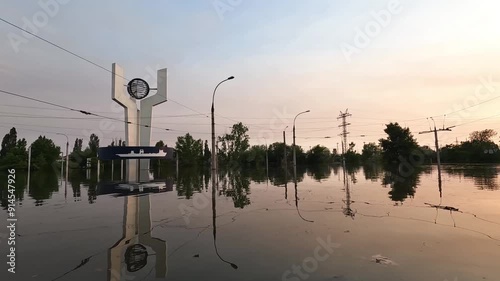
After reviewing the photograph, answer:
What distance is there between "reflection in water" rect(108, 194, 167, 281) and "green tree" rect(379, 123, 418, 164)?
286 feet

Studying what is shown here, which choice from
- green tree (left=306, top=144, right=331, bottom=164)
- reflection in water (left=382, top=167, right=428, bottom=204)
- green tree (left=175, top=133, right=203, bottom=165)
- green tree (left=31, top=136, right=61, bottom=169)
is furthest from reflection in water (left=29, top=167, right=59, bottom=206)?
green tree (left=306, top=144, right=331, bottom=164)

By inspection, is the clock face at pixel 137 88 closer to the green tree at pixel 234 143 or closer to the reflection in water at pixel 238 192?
the reflection in water at pixel 238 192

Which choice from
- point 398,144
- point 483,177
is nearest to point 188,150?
point 398,144

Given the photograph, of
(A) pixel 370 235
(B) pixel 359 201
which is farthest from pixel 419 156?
(A) pixel 370 235

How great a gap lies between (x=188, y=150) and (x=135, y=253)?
96779mm

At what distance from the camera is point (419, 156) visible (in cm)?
9469

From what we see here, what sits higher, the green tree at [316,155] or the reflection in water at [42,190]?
the green tree at [316,155]

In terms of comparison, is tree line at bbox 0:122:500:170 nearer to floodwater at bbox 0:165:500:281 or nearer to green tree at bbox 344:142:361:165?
green tree at bbox 344:142:361:165

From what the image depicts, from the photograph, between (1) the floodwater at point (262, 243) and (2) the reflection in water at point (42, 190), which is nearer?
(1) the floodwater at point (262, 243)

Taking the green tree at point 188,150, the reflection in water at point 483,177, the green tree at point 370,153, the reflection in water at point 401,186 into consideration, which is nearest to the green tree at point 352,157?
the green tree at point 370,153

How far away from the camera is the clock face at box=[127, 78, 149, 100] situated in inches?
1340

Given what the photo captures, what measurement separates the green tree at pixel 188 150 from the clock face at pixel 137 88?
68523 millimetres

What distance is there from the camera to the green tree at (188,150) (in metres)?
102

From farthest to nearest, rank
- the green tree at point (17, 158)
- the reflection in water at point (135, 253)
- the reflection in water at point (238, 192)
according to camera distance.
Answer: the green tree at point (17, 158) < the reflection in water at point (238, 192) < the reflection in water at point (135, 253)
